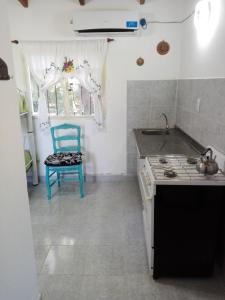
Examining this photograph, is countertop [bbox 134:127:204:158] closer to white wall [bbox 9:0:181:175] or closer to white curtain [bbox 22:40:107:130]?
→ white wall [bbox 9:0:181:175]

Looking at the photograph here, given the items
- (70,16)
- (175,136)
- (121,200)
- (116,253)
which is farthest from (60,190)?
(70,16)

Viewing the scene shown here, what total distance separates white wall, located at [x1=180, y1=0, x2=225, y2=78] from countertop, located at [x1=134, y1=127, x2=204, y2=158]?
26.4 inches

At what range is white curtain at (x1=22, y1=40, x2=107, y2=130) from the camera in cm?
318

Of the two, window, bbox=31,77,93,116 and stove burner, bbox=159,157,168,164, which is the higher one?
Result: window, bbox=31,77,93,116

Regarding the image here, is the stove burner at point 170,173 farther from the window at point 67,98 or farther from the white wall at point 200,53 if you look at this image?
the window at point 67,98

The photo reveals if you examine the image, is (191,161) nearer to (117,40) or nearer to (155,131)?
(155,131)

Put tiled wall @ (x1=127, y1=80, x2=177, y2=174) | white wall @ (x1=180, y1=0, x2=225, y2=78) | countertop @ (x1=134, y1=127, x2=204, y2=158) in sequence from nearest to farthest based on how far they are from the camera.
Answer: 1. white wall @ (x1=180, y1=0, x2=225, y2=78)
2. countertop @ (x1=134, y1=127, x2=204, y2=158)
3. tiled wall @ (x1=127, y1=80, x2=177, y2=174)

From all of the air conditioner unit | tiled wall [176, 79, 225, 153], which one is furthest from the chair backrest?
tiled wall [176, 79, 225, 153]

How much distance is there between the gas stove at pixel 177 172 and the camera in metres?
1.64

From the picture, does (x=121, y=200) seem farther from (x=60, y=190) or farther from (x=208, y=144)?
(x=208, y=144)

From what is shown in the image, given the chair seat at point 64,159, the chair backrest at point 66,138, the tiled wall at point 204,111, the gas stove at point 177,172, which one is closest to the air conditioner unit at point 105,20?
the tiled wall at point 204,111

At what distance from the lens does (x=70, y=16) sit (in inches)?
123

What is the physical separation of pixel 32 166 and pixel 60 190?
55cm

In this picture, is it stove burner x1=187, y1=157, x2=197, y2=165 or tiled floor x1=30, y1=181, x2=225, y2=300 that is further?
stove burner x1=187, y1=157, x2=197, y2=165
